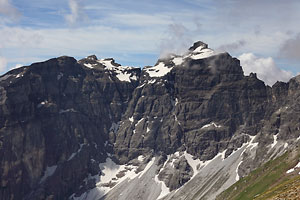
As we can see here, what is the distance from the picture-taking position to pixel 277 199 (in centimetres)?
15725

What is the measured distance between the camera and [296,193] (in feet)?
511

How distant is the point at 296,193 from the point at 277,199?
6.07 m
